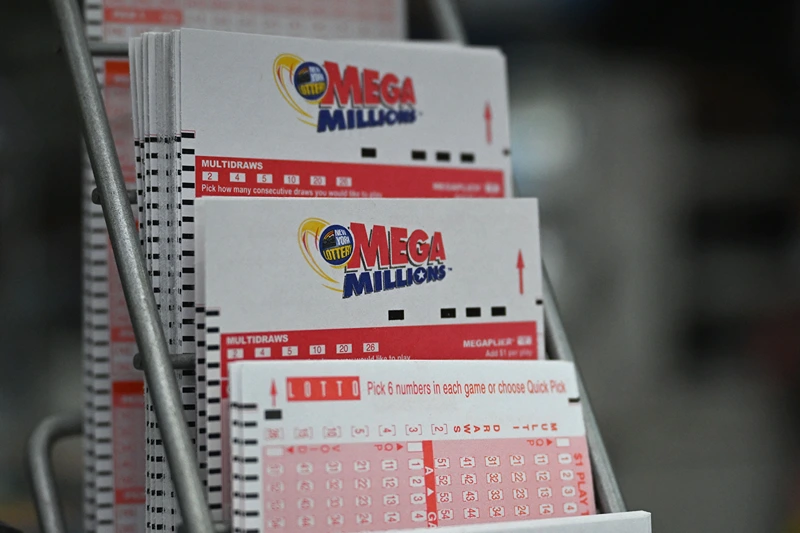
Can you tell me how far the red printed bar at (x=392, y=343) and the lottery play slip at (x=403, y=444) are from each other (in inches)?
2.3

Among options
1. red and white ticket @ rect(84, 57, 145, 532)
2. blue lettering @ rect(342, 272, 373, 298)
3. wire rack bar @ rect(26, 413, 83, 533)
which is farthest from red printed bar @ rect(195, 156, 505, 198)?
wire rack bar @ rect(26, 413, 83, 533)

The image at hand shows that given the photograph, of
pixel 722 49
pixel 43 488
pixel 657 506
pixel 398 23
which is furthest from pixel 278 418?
pixel 722 49

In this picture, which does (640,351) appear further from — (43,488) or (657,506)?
(43,488)

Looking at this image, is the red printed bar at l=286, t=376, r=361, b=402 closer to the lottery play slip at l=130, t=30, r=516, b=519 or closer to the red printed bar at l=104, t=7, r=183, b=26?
the lottery play slip at l=130, t=30, r=516, b=519

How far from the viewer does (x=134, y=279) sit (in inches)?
35.6

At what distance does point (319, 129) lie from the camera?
1.07 metres

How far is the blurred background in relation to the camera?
3482mm

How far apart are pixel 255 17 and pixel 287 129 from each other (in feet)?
1.24

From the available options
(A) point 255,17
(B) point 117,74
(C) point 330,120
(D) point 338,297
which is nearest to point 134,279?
(D) point 338,297

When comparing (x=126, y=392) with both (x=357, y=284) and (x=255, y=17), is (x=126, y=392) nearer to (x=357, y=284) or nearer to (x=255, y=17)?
(x=357, y=284)

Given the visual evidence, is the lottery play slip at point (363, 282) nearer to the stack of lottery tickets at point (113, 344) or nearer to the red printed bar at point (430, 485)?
the red printed bar at point (430, 485)

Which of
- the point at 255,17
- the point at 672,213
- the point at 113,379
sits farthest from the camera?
the point at 672,213

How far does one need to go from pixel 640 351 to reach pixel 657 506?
59 centimetres

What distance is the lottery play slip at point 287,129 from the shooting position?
973 millimetres
